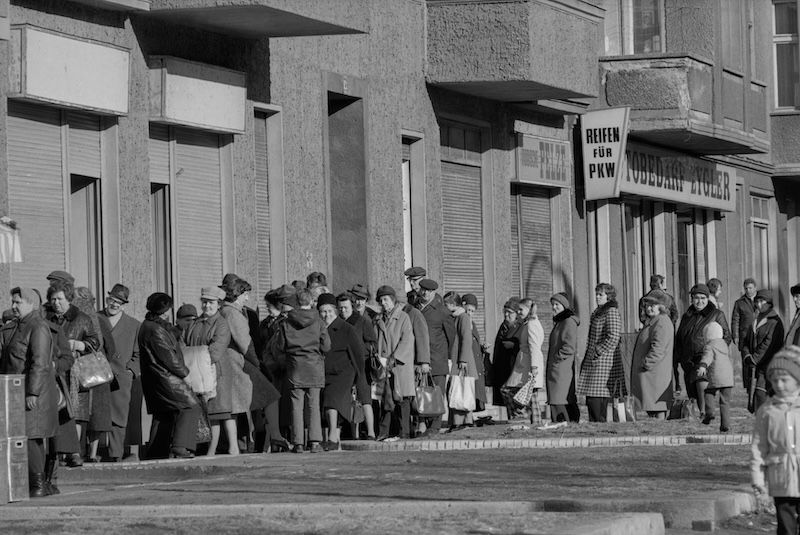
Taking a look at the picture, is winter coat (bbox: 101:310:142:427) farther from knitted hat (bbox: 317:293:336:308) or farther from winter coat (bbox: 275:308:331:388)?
knitted hat (bbox: 317:293:336:308)

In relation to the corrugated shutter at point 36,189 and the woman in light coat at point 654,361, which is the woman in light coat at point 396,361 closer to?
the woman in light coat at point 654,361

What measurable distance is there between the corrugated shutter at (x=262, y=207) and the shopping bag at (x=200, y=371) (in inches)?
165

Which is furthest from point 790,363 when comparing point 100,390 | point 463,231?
point 463,231

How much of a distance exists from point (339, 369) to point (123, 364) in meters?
2.15

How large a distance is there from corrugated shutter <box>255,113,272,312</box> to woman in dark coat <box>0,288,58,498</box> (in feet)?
25.9

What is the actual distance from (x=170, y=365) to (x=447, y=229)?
9.85 m

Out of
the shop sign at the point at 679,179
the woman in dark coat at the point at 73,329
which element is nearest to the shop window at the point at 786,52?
the shop sign at the point at 679,179

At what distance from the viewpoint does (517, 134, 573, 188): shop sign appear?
90.9 ft

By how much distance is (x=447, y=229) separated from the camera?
85.6 ft

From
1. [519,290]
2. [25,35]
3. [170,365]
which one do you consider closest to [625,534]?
[170,365]

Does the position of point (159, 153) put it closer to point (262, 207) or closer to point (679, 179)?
point (262, 207)

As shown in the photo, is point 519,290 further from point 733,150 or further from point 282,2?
point 282,2

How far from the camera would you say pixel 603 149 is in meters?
29.0

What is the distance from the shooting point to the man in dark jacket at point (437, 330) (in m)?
20.4
